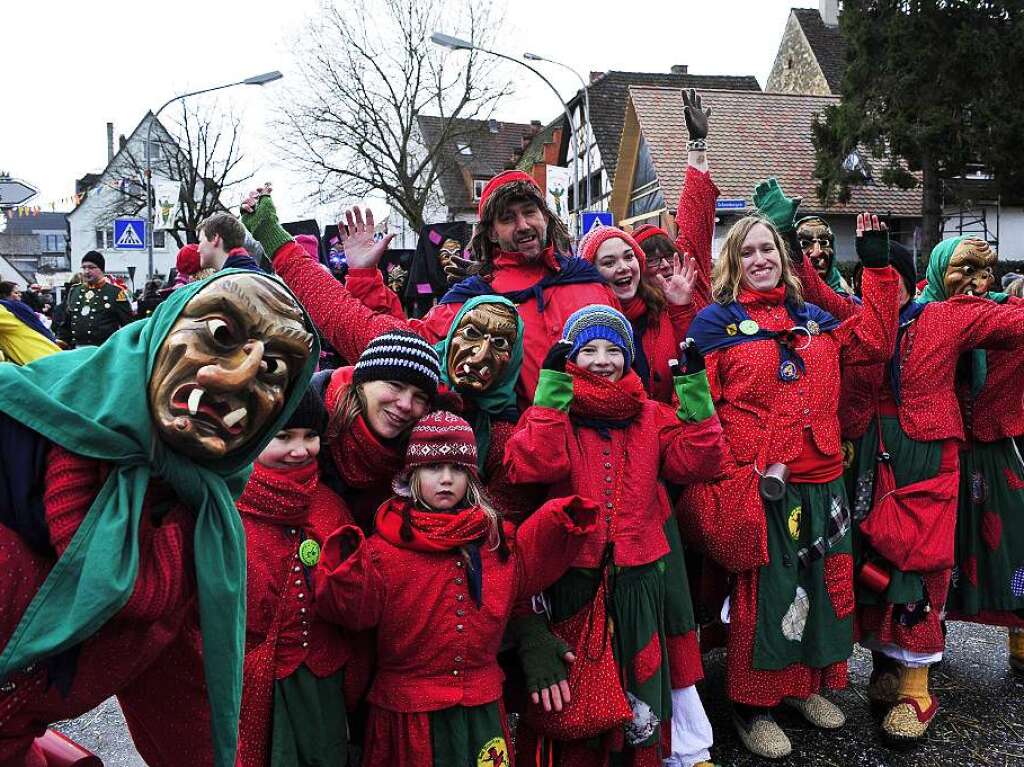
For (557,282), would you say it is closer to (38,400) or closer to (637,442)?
(637,442)

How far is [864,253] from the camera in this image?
3398mm

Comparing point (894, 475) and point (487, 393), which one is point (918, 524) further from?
point (487, 393)

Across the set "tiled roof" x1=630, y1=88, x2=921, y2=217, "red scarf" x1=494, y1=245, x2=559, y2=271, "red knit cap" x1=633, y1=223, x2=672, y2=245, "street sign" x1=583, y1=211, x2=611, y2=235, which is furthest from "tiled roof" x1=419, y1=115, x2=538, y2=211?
"red scarf" x1=494, y1=245, x2=559, y2=271

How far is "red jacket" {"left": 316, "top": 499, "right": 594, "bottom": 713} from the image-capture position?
2.45 meters

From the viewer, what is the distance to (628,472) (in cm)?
299

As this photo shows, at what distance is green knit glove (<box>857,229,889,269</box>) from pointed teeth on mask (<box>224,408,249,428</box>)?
2.68 m

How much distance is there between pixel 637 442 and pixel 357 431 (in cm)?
97

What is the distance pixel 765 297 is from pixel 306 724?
7.52 ft

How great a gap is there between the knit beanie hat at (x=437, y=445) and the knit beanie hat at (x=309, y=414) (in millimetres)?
271

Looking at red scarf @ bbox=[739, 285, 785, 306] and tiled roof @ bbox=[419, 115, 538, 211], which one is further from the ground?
tiled roof @ bbox=[419, 115, 538, 211]

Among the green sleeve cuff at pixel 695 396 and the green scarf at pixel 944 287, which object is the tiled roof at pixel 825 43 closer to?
the green scarf at pixel 944 287

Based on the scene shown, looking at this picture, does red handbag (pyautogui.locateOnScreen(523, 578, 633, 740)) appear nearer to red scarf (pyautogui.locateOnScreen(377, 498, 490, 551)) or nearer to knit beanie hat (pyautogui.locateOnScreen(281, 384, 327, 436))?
red scarf (pyautogui.locateOnScreen(377, 498, 490, 551))

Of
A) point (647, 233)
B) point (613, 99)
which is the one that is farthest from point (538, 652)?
point (613, 99)

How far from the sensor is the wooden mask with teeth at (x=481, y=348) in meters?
2.94
